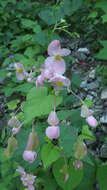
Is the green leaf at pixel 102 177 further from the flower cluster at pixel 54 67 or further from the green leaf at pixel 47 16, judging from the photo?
the green leaf at pixel 47 16

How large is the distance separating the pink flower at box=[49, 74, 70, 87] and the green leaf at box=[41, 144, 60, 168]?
0.32 meters

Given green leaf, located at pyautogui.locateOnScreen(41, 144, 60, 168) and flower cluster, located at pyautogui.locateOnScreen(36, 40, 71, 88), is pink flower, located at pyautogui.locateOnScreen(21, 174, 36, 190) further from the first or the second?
flower cluster, located at pyautogui.locateOnScreen(36, 40, 71, 88)

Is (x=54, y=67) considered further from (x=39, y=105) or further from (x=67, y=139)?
(x=67, y=139)

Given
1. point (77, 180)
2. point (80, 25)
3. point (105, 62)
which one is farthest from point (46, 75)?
point (80, 25)

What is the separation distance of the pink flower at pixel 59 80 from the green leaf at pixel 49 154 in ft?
1.06

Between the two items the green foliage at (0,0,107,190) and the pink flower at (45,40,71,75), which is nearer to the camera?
the pink flower at (45,40,71,75)

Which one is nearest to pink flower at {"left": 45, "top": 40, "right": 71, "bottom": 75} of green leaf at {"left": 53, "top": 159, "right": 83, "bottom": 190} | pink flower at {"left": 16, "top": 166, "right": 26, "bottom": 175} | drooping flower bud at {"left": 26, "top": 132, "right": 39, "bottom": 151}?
drooping flower bud at {"left": 26, "top": 132, "right": 39, "bottom": 151}

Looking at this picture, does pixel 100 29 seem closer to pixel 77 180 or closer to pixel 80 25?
pixel 80 25

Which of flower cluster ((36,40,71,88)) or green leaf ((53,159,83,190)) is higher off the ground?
flower cluster ((36,40,71,88))

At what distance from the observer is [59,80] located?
1.11 m

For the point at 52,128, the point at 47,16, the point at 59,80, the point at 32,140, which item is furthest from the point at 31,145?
the point at 47,16

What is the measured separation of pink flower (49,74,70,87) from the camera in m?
1.09

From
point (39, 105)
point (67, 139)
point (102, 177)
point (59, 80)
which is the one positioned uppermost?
point (59, 80)

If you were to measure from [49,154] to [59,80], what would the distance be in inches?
14.1
